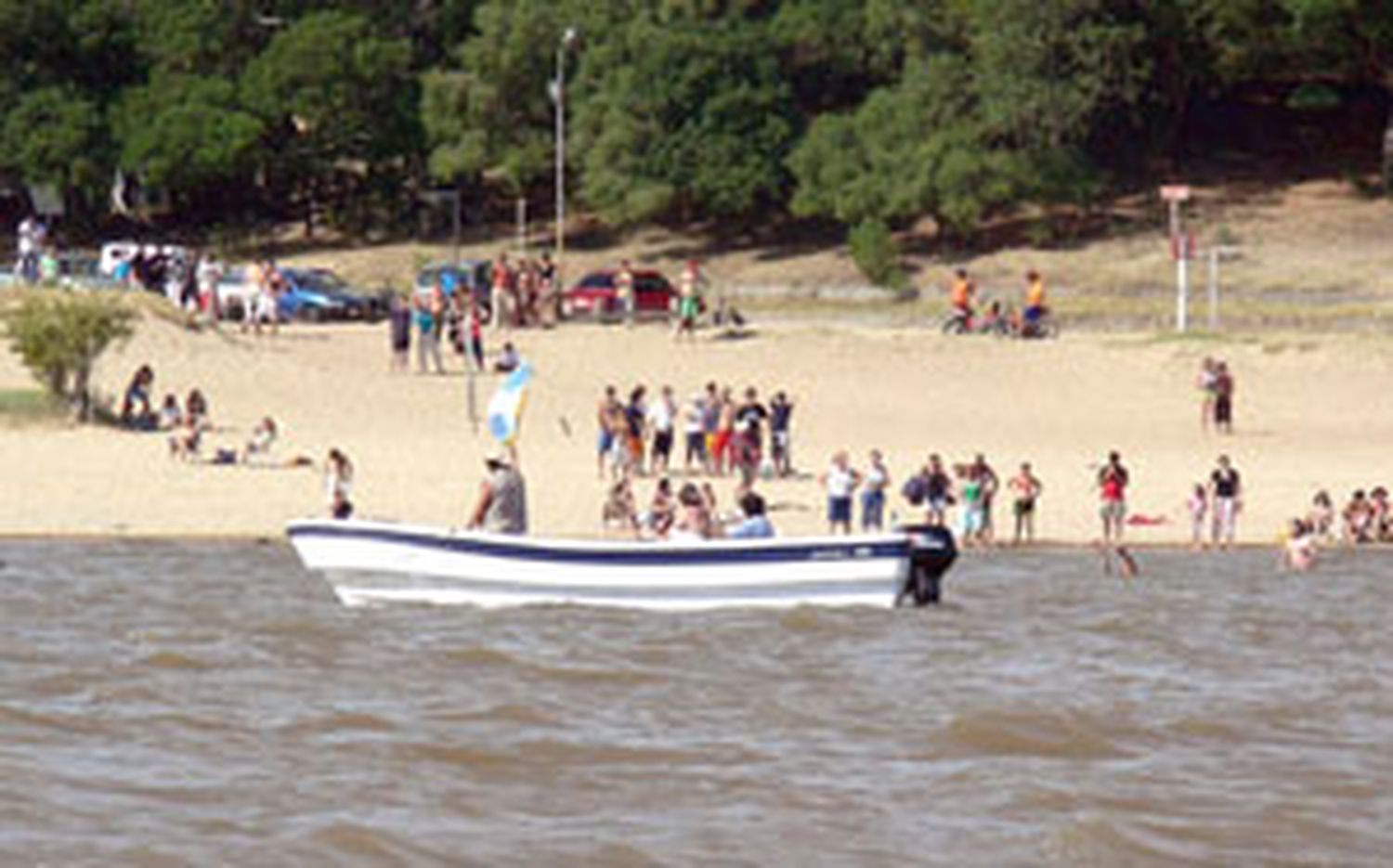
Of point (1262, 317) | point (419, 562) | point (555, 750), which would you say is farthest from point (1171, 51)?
point (555, 750)

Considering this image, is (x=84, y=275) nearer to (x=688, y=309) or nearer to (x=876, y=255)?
(x=688, y=309)

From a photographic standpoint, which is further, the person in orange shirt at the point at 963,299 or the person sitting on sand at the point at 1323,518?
the person in orange shirt at the point at 963,299

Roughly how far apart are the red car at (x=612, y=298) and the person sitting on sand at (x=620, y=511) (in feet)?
67.2

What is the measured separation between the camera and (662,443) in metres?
41.0

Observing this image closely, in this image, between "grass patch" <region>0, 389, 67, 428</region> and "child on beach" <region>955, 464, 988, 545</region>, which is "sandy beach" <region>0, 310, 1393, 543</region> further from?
"child on beach" <region>955, 464, 988, 545</region>

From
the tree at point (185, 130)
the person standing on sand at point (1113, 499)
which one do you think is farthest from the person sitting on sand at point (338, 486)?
the tree at point (185, 130)

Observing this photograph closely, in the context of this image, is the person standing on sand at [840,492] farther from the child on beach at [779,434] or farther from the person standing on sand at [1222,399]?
the person standing on sand at [1222,399]

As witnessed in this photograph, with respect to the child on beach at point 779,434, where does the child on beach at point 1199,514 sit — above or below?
below

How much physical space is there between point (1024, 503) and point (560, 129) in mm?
34204

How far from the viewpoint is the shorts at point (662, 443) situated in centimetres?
4103

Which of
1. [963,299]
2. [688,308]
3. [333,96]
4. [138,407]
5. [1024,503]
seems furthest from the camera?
[333,96]

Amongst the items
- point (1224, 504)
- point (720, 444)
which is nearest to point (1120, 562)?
point (1224, 504)

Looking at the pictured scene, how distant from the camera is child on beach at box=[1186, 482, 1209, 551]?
36.6 metres

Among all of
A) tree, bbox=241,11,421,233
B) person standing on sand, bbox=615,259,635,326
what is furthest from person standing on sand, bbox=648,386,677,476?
tree, bbox=241,11,421,233
